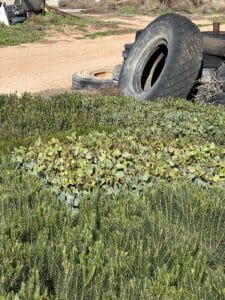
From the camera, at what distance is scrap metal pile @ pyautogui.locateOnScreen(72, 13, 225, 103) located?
29.3 ft

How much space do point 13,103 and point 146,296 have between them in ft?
18.4

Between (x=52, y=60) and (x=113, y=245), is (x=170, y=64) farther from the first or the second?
(x=52, y=60)

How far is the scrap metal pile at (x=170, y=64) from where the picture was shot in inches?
352

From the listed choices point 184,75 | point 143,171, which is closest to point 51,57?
point 184,75

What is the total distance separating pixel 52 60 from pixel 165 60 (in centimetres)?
584

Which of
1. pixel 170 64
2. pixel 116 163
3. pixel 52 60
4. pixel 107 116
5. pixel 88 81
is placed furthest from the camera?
pixel 52 60

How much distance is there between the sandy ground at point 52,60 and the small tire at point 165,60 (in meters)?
1.89

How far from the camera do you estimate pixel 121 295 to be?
3021mm

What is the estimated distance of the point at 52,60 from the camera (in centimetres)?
1510

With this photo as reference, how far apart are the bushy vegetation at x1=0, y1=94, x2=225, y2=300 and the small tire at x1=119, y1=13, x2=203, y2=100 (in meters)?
1.89

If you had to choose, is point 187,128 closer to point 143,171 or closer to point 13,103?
point 143,171

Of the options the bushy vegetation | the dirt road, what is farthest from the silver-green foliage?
the dirt road

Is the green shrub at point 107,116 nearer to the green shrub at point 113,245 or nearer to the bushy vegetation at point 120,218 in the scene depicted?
the bushy vegetation at point 120,218

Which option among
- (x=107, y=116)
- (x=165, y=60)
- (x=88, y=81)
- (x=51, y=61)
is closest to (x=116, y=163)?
(x=107, y=116)
